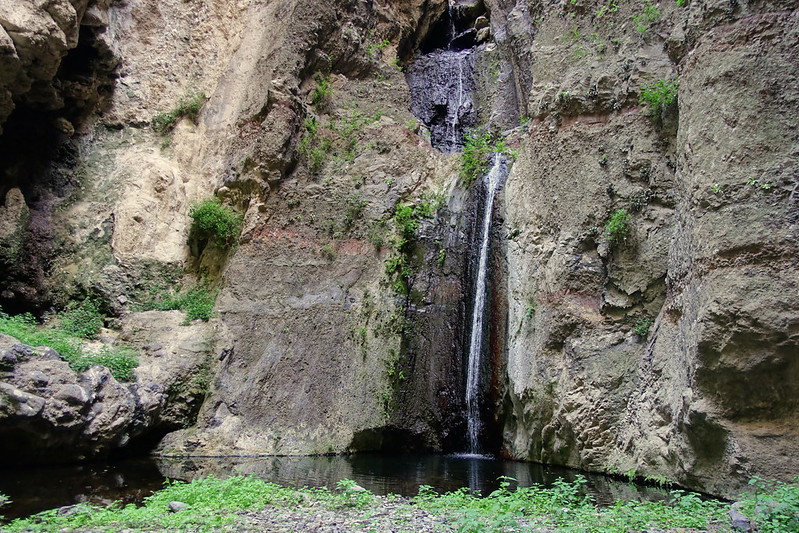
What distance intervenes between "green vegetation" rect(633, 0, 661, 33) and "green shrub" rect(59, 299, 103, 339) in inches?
534

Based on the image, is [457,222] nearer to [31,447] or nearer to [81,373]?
[81,373]

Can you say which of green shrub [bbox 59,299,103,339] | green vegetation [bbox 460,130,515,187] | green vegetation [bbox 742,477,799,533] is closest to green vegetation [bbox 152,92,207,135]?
green shrub [bbox 59,299,103,339]

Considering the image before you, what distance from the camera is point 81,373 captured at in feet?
30.9

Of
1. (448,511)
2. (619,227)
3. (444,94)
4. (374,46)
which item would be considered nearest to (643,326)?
(619,227)

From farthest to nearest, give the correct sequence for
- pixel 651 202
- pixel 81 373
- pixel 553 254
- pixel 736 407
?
pixel 553 254 → pixel 651 202 → pixel 81 373 → pixel 736 407

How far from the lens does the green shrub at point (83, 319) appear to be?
40.4 ft

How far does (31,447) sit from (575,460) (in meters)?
8.79

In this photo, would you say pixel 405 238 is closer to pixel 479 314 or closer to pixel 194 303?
pixel 479 314

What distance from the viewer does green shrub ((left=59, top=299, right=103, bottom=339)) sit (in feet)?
40.4

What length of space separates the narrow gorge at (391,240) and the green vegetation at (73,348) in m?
0.12

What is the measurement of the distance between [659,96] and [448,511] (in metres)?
8.66

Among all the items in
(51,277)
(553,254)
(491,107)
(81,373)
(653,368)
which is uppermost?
(491,107)

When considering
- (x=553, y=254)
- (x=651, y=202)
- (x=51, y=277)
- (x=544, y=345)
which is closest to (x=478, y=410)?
(x=544, y=345)

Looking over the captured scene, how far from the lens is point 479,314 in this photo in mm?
13352
